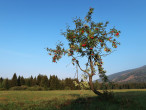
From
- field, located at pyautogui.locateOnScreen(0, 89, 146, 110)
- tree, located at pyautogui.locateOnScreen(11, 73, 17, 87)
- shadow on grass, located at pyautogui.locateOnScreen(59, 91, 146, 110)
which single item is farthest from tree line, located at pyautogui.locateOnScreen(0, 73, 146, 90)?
shadow on grass, located at pyautogui.locateOnScreen(59, 91, 146, 110)

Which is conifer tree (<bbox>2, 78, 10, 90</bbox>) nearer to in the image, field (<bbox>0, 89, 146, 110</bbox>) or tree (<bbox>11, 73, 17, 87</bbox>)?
tree (<bbox>11, 73, 17, 87</bbox>)

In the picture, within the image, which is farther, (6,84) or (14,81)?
(14,81)

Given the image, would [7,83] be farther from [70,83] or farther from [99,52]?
[99,52]

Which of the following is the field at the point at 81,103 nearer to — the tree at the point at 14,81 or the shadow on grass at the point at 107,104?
the shadow on grass at the point at 107,104

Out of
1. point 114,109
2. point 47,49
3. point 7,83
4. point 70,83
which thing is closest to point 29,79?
point 7,83

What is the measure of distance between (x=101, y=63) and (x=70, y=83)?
8804cm

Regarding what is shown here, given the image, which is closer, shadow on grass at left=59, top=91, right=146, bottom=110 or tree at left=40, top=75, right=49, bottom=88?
shadow on grass at left=59, top=91, right=146, bottom=110

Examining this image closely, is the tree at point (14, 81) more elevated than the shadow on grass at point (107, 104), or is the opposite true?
the tree at point (14, 81)

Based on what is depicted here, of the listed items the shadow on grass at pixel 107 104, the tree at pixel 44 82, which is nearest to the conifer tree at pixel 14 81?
the tree at pixel 44 82

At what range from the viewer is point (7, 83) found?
270 ft

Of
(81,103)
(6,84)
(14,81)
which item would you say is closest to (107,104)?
(81,103)

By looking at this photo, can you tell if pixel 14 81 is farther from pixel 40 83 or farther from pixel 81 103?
pixel 81 103

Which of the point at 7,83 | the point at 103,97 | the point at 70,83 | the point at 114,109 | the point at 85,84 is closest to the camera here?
the point at 114,109

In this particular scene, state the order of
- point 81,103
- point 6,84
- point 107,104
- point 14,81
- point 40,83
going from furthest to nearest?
point 40,83 → point 14,81 → point 6,84 → point 81,103 → point 107,104
